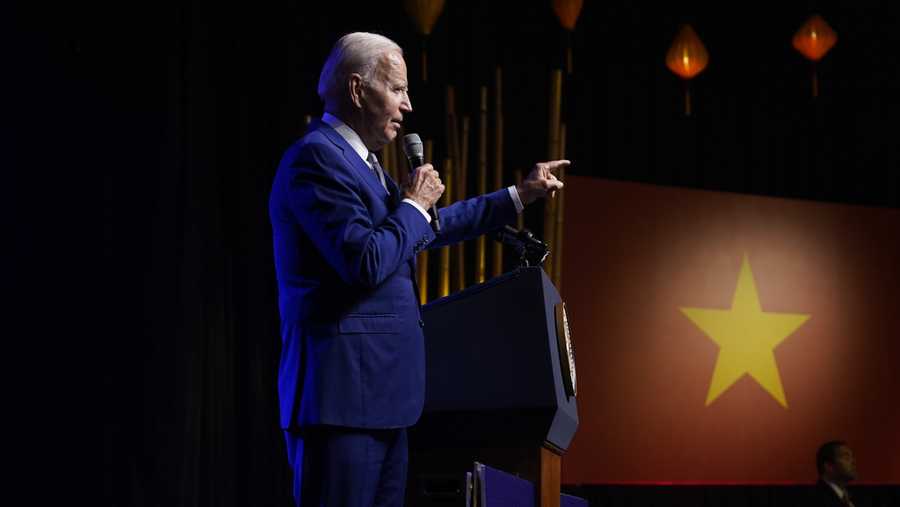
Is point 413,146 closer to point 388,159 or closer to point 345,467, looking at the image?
point 345,467

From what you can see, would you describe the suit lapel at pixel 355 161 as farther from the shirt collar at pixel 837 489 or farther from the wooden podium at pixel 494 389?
the shirt collar at pixel 837 489

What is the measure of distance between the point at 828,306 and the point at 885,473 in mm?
895

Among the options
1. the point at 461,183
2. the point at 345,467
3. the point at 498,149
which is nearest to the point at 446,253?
the point at 461,183

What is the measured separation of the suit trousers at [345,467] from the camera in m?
1.64

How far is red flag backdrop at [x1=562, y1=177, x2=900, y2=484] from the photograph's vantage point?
497cm

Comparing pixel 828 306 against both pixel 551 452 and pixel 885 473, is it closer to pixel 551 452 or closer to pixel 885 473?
pixel 885 473

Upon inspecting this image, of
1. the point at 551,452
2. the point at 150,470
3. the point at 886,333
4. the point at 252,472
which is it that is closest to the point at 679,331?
the point at 886,333

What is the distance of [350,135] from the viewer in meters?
1.88

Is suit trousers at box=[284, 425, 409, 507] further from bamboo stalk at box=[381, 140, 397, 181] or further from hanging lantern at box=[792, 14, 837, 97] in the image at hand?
hanging lantern at box=[792, 14, 837, 97]

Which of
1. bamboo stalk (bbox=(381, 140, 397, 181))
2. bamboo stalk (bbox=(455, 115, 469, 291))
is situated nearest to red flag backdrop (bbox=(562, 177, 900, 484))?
bamboo stalk (bbox=(455, 115, 469, 291))

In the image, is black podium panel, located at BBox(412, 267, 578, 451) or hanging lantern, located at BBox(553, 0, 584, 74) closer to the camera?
black podium panel, located at BBox(412, 267, 578, 451)

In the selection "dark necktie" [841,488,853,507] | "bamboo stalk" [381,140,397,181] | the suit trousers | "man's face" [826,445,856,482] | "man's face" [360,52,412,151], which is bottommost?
Result: "dark necktie" [841,488,853,507]

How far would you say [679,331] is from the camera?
516 cm

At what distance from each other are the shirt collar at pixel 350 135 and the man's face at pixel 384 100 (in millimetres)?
26
